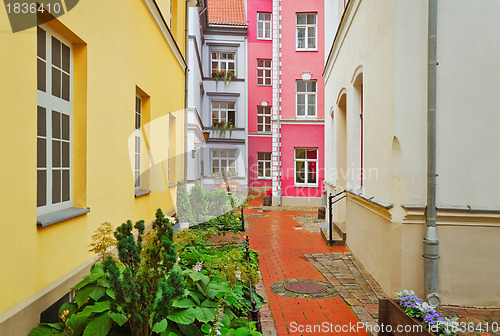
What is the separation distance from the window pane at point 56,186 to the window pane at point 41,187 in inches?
6.2

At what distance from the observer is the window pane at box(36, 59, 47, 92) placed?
335 centimetres

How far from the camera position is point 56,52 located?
369 cm

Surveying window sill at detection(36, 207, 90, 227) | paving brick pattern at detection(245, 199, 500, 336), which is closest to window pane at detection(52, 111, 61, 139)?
window sill at detection(36, 207, 90, 227)

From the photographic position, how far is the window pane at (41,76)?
3.35m

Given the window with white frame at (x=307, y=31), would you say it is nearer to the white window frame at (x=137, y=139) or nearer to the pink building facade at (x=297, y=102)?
the pink building facade at (x=297, y=102)

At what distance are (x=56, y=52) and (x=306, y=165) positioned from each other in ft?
57.2

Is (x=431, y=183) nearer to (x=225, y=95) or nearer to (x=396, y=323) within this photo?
(x=396, y=323)

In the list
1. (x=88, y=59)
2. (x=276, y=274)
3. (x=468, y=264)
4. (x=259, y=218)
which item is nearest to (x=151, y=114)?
(x=88, y=59)

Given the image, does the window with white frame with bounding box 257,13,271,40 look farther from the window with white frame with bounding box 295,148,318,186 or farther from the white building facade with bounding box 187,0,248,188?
the window with white frame with bounding box 295,148,318,186

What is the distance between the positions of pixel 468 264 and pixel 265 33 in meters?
24.0

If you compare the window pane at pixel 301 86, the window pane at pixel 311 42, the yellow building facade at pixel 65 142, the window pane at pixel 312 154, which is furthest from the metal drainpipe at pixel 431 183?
the window pane at pixel 311 42

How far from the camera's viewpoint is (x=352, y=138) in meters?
8.72

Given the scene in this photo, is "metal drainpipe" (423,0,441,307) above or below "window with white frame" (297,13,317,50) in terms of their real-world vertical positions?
below

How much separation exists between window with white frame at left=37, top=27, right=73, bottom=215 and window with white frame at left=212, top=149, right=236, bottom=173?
73.5 feet
